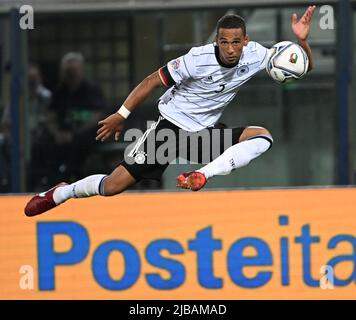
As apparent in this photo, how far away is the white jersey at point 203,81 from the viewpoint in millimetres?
7238

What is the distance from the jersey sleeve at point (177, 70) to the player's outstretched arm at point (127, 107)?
0.13 feet

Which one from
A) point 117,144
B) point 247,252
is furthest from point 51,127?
point 247,252

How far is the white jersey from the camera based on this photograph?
724cm

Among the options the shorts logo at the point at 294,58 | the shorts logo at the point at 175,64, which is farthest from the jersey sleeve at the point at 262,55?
the shorts logo at the point at 175,64

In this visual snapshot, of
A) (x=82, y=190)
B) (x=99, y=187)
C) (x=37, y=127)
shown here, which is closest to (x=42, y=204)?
(x=82, y=190)

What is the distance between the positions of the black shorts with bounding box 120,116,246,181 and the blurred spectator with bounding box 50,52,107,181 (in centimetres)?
393

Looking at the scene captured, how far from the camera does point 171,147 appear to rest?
7.36m

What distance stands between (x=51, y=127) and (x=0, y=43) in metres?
0.93

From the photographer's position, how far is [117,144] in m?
11.4

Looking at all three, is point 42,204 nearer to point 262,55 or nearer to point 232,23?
point 262,55

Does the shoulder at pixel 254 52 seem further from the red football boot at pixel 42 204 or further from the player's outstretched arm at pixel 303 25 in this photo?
the red football boot at pixel 42 204

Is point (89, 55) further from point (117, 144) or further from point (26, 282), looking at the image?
point (26, 282)

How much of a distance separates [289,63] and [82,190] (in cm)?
154

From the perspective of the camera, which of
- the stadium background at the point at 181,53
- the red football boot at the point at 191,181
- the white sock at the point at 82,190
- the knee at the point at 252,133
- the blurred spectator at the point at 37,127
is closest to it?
the red football boot at the point at 191,181
